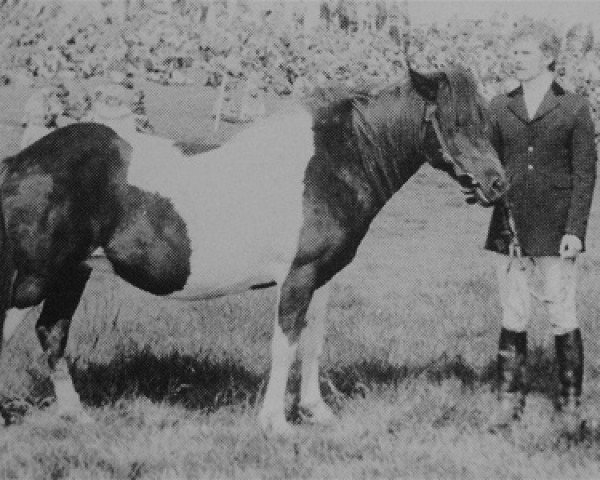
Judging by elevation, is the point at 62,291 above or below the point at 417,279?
above

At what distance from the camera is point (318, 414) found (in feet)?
16.3

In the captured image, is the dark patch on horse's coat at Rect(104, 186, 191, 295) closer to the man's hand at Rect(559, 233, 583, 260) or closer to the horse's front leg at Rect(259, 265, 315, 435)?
the horse's front leg at Rect(259, 265, 315, 435)

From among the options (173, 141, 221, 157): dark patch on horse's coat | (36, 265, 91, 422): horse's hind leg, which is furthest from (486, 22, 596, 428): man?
(36, 265, 91, 422): horse's hind leg

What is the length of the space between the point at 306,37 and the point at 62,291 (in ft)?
109

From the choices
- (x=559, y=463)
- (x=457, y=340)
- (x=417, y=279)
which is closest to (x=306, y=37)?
(x=417, y=279)

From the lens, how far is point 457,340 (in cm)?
657

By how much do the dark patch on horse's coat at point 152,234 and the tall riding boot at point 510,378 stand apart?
80.9 inches

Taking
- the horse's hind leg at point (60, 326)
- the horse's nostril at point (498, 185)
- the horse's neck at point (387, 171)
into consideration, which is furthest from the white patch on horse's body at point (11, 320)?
the horse's nostril at point (498, 185)

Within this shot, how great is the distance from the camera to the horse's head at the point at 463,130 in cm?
445

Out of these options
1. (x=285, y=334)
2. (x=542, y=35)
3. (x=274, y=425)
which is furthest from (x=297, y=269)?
(x=542, y=35)

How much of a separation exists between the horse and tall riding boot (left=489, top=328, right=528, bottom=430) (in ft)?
3.55

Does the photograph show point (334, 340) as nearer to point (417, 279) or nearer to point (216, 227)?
point (216, 227)

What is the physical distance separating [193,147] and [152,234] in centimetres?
61

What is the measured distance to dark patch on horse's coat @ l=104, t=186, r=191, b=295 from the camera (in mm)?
4559
